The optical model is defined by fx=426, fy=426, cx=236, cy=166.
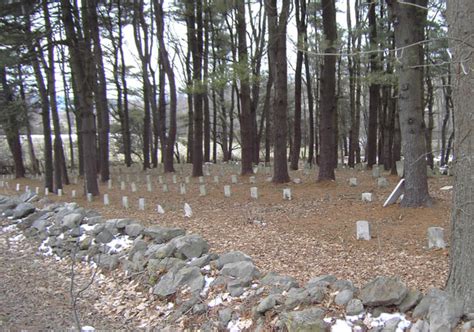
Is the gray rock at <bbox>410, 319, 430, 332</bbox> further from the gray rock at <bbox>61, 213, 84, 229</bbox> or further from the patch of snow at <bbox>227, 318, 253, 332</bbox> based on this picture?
the gray rock at <bbox>61, 213, 84, 229</bbox>

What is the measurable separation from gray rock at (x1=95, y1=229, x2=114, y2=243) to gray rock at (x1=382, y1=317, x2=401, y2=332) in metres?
4.91

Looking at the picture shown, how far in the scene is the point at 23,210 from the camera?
1017 centimetres

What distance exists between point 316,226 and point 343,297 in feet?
9.83

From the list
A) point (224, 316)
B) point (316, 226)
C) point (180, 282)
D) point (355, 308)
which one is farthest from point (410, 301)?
point (316, 226)

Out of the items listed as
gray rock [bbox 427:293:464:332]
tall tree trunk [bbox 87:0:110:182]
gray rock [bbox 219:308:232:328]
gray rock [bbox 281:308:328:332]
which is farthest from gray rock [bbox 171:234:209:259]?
tall tree trunk [bbox 87:0:110:182]

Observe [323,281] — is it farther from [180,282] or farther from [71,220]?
[71,220]

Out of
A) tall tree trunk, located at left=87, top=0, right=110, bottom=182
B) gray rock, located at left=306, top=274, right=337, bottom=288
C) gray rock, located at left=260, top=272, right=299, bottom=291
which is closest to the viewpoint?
gray rock, located at left=306, top=274, right=337, bottom=288

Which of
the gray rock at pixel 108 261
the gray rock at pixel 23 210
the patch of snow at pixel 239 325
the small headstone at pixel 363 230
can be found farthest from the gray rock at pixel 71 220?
the small headstone at pixel 363 230

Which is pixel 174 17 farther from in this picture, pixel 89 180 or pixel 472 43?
pixel 472 43

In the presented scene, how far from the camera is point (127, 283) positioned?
5.65 meters

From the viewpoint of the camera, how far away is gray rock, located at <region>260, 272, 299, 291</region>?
4195mm

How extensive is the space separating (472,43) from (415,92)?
12.9ft

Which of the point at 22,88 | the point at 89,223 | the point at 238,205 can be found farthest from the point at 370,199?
the point at 22,88

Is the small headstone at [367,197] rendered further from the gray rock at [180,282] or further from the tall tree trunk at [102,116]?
the tall tree trunk at [102,116]
